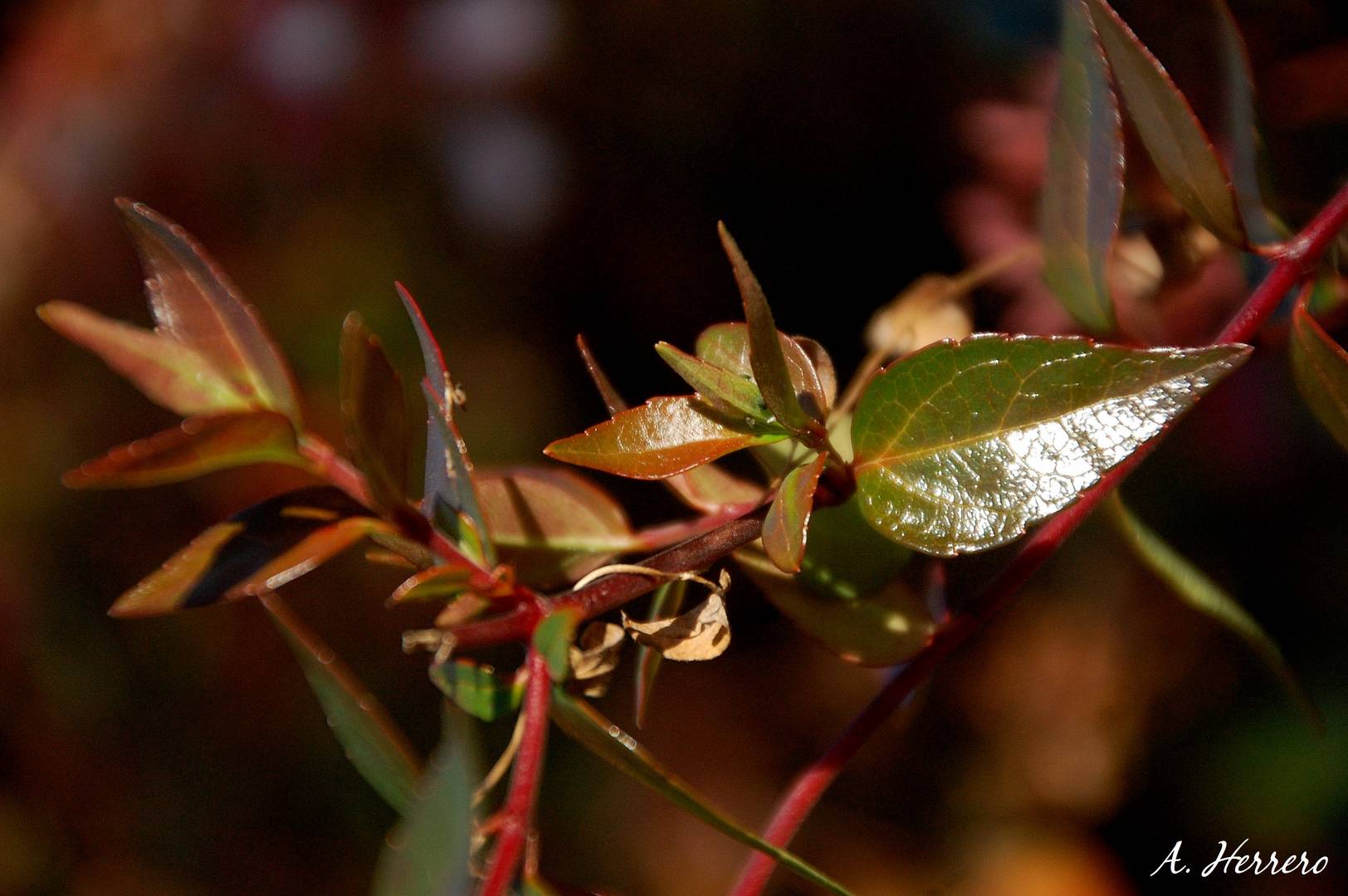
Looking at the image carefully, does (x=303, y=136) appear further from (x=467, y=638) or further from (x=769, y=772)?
(x=467, y=638)

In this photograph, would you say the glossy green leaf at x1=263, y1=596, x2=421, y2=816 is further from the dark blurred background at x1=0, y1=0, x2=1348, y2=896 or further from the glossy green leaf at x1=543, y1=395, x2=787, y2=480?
the dark blurred background at x1=0, y1=0, x2=1348, y2=896

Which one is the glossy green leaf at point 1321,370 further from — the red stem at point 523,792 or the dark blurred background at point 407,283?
the dark blurred background at point 407,283

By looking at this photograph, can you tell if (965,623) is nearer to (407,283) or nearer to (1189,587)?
(1189,587)

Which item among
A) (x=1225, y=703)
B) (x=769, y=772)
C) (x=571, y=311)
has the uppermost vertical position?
(x=571, y=311)

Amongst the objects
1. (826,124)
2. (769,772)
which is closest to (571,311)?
(826,124)

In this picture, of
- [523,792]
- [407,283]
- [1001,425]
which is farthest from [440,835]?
[407,283]

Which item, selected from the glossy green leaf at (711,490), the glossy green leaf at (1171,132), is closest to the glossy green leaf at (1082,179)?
the glossy green leaf at (1171,132)
